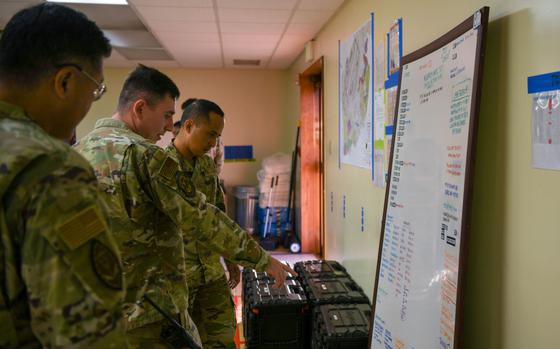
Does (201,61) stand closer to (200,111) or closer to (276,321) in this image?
(200,111)

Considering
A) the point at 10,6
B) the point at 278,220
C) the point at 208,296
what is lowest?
the point at 278,220

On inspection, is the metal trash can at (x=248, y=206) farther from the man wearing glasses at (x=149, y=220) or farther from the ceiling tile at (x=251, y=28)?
the man wearing glasses at (x=149, y=220)

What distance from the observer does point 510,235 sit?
1387 mm

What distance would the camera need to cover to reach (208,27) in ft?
13.5

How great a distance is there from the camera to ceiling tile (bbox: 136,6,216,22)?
3518mm

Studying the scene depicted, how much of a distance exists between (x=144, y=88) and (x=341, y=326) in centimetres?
164

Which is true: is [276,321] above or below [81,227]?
below

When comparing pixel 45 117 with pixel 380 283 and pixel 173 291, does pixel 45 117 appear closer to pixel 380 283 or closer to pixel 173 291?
pixel 173 291

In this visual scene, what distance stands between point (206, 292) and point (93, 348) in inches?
63.1

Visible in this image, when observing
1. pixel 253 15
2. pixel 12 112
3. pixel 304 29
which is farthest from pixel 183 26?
pixel 12 112

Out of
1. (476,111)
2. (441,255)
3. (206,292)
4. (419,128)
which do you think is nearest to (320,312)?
(206,292)

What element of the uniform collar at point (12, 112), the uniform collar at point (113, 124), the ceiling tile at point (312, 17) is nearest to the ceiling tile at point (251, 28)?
the ceiling tile at point (312, 17)

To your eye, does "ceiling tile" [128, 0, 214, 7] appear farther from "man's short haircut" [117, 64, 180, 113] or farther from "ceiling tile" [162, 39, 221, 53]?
"man's short haircut" [117, 64, 180, 113]

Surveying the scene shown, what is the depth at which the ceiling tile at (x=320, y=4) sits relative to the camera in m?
3.34
